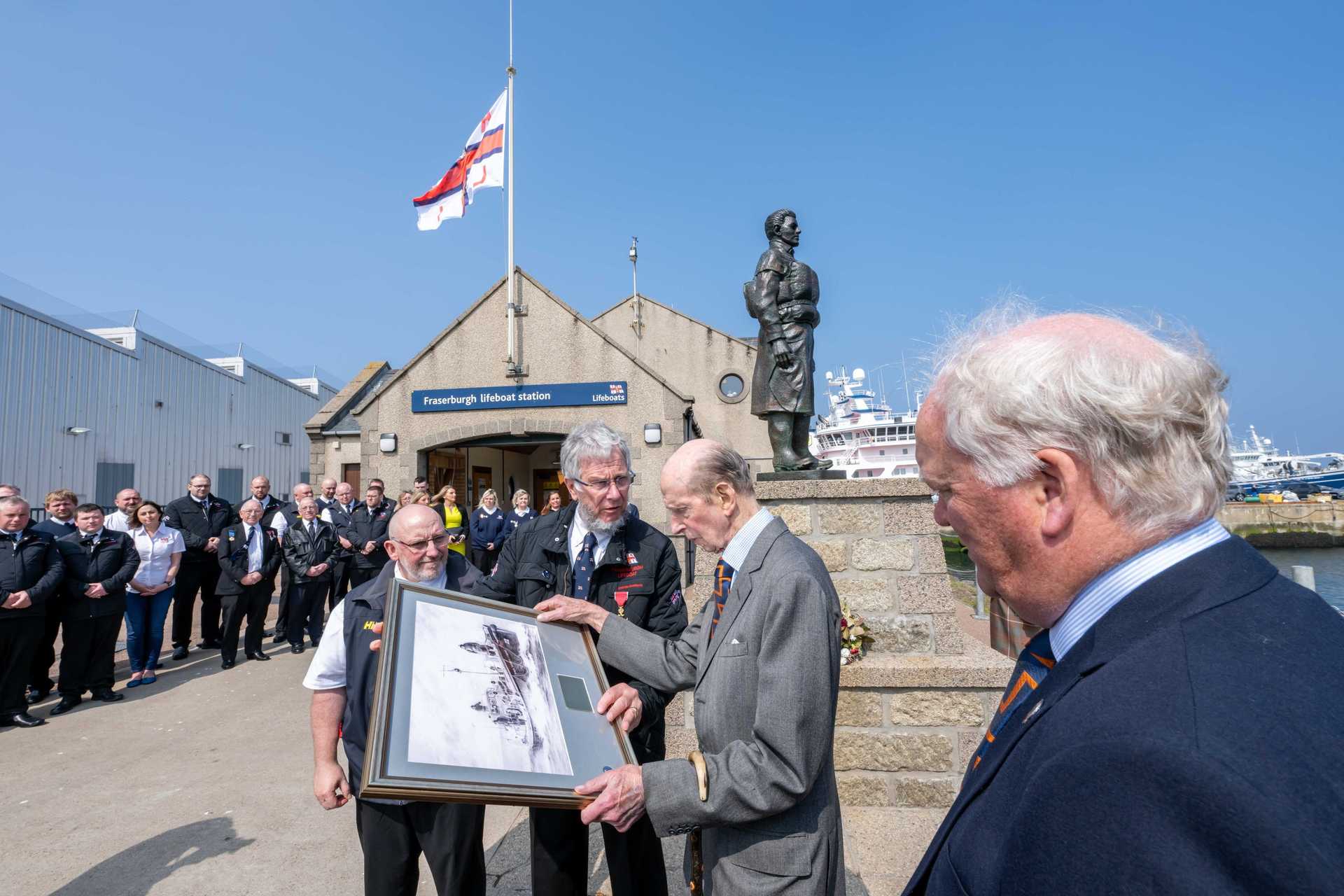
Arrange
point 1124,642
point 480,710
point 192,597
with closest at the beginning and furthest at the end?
point 1124,642
point 480,710
point 192,597

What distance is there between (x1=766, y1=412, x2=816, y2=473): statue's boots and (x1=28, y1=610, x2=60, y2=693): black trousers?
671cm

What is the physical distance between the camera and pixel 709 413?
21766 millimetres

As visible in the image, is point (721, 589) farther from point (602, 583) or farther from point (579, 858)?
point (579, 858)

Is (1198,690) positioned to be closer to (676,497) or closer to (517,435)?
(676,497)

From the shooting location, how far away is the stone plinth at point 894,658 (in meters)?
4.04

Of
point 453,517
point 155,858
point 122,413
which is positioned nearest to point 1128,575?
point 155,858

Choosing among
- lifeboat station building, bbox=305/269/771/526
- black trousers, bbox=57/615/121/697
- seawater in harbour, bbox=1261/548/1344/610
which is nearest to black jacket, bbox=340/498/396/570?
black trousers, bbox=57/615/121/697

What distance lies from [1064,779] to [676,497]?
1.52 meters

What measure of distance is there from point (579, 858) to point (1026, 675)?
2123 mm

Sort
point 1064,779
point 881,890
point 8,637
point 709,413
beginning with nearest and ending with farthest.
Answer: point 1064,779, point 881,890, point 8,637, point 709,413

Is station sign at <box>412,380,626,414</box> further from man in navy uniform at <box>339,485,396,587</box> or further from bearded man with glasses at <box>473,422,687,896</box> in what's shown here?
bearded man with glasses at <box>473,422,687,896</box>

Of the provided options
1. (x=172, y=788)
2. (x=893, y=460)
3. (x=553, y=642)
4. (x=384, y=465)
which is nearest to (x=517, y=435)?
(x=384, y=465)

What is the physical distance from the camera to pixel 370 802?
105 inches

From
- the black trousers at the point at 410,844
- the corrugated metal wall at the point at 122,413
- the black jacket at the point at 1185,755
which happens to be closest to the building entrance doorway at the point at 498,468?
the corrugated metal wall at the point at 122,413
